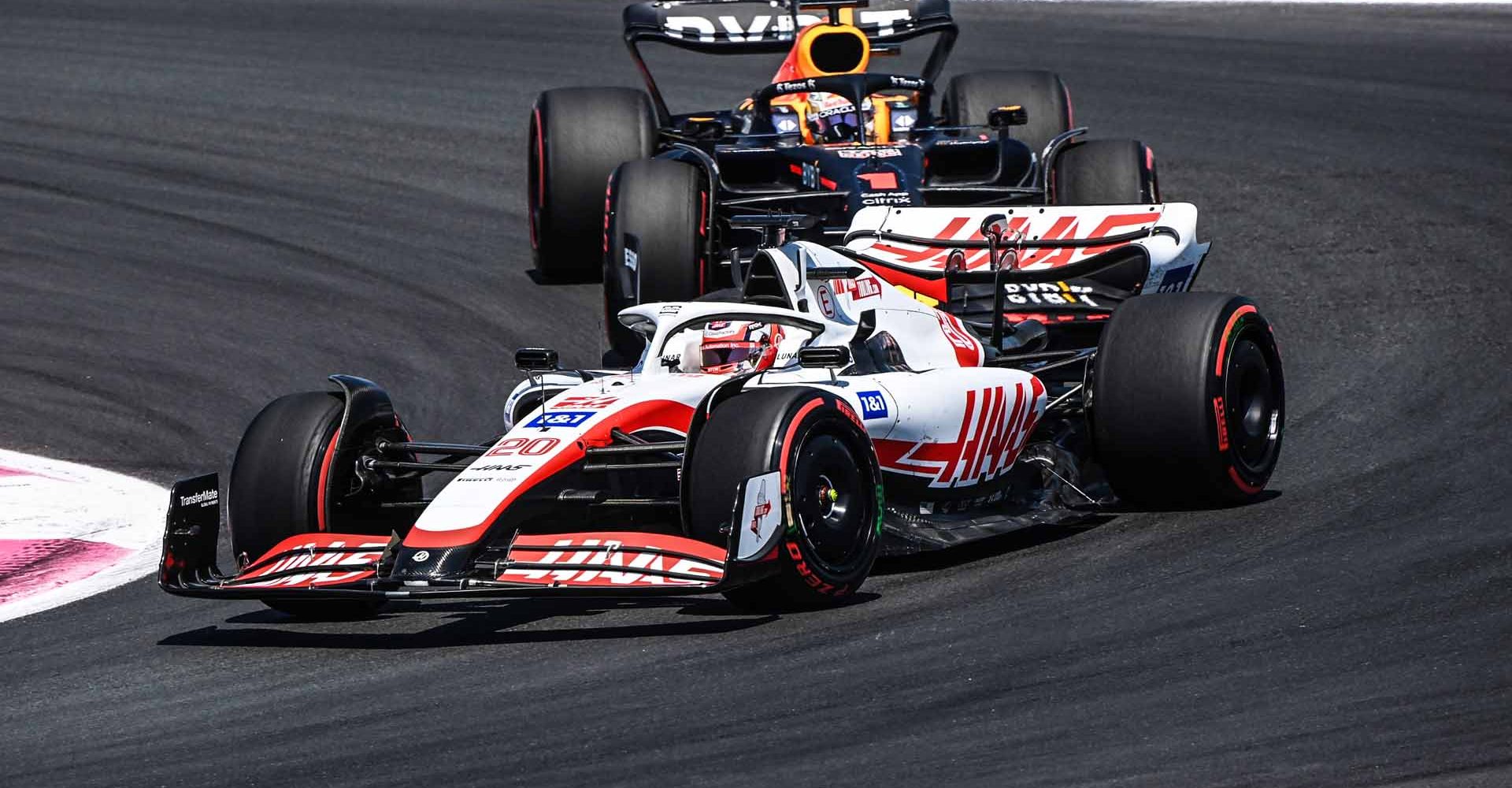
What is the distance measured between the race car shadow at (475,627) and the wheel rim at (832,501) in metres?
0.35

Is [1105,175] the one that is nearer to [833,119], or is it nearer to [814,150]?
[814,150]

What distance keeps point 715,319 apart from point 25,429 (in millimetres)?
5372

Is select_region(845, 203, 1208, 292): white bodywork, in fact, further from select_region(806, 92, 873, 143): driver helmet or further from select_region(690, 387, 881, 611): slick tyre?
select_region(806, 92, 873, 143): driver helmet

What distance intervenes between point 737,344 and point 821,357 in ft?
3.24

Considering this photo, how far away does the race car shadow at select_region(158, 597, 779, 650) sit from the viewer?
7.67 m

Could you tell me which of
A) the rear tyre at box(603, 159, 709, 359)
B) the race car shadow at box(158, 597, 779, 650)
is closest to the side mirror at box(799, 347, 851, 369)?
the race car shadow at box(158, 597, 779, 650)

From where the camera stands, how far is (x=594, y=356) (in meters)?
14.5

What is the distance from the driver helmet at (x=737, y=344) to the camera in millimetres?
9023

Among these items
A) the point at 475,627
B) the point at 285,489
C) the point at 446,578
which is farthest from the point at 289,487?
the point at 446,578

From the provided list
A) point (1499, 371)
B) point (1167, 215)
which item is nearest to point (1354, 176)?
point (1499, 371)

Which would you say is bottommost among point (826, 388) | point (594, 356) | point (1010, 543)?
point (594, 356)

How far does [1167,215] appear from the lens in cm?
1112

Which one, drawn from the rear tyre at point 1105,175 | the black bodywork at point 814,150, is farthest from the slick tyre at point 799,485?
the rear tyre at point 1105,175

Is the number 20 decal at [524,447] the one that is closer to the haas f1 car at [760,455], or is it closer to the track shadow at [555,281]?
the haas f1 car at [760,455]
